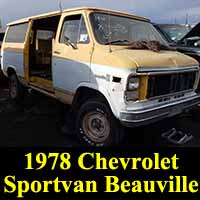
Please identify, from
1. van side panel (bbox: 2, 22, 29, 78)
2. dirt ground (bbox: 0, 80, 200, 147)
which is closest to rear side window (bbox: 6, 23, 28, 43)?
van side panel (bbox: 2, 22, 29, 78)

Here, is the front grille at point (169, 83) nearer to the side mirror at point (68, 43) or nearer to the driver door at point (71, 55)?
the driver door at point (71, 55)

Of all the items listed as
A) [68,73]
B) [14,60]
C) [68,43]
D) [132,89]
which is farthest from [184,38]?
[132,89]

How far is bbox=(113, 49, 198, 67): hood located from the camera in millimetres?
3855

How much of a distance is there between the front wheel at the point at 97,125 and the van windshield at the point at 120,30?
1.00 m

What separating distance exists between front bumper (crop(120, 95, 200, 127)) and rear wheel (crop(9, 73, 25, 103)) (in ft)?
13.2

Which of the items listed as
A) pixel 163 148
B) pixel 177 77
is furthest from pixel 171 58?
pixel 163 148

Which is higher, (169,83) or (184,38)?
(184,38)

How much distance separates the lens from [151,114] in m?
3.97

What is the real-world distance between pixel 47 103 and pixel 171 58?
3828mm

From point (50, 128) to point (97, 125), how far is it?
1.38m

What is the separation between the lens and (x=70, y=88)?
15.8 ft

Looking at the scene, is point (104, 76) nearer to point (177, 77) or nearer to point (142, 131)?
point (177, 77)

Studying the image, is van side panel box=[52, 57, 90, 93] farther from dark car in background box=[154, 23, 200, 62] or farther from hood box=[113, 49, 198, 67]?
dark car in background box=[154, 23, 200, 62]

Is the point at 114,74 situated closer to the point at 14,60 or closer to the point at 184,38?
the point at 14,60
